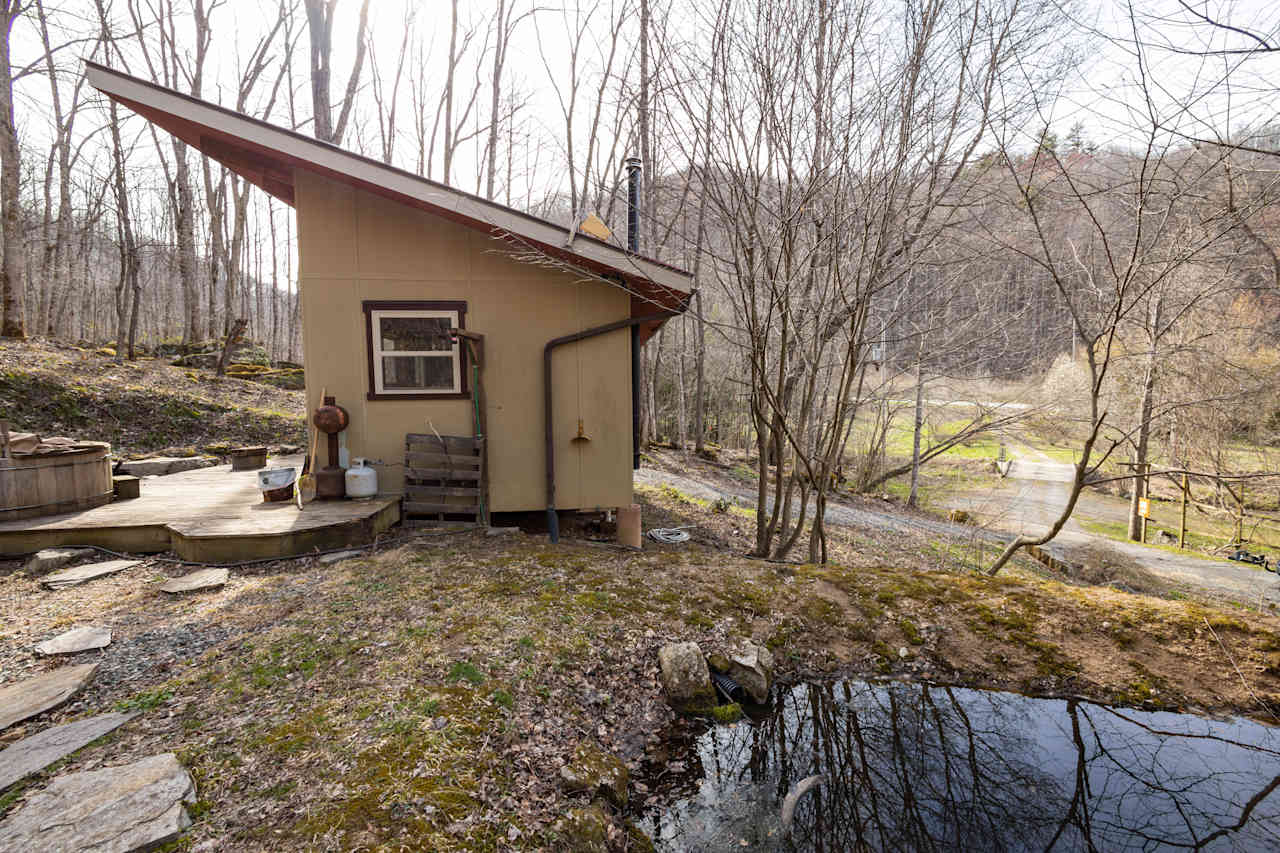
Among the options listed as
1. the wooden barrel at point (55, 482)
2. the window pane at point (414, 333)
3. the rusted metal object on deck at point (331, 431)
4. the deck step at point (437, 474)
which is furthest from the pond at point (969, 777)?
the wooden barrel at point (55, 482)

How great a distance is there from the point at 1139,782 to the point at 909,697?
1.02m

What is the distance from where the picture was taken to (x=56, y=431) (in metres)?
7.45

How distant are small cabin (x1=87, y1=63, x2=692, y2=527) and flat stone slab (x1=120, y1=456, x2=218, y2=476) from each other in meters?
3.48

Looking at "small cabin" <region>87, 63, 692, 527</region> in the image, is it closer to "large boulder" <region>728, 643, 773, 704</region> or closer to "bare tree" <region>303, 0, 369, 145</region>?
"large boulder" <region>728, 643, 773, 704</region>

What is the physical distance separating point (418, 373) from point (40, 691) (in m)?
3.64

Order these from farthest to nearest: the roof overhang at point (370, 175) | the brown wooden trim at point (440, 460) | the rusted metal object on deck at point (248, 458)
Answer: the rusted metal object on deck at point (248, 458) < the brown wooden trim at point (440, 460) < the roof overhang at point (370, 175)

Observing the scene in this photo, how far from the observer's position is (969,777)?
2.66m

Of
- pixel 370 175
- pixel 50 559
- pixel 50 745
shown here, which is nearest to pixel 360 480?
pixel 50 559

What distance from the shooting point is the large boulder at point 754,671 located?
320 cm

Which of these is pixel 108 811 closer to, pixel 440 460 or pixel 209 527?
pixel 209 527

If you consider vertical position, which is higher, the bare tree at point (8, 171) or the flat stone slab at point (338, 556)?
the bare tree at point (8, 171)

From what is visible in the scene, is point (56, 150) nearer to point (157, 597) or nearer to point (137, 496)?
point (137, 496)

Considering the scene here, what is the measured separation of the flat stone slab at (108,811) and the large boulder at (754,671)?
2575mm

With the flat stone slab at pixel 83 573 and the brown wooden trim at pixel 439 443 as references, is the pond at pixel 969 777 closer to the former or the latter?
the brown wooden trim at pixel 439 443
